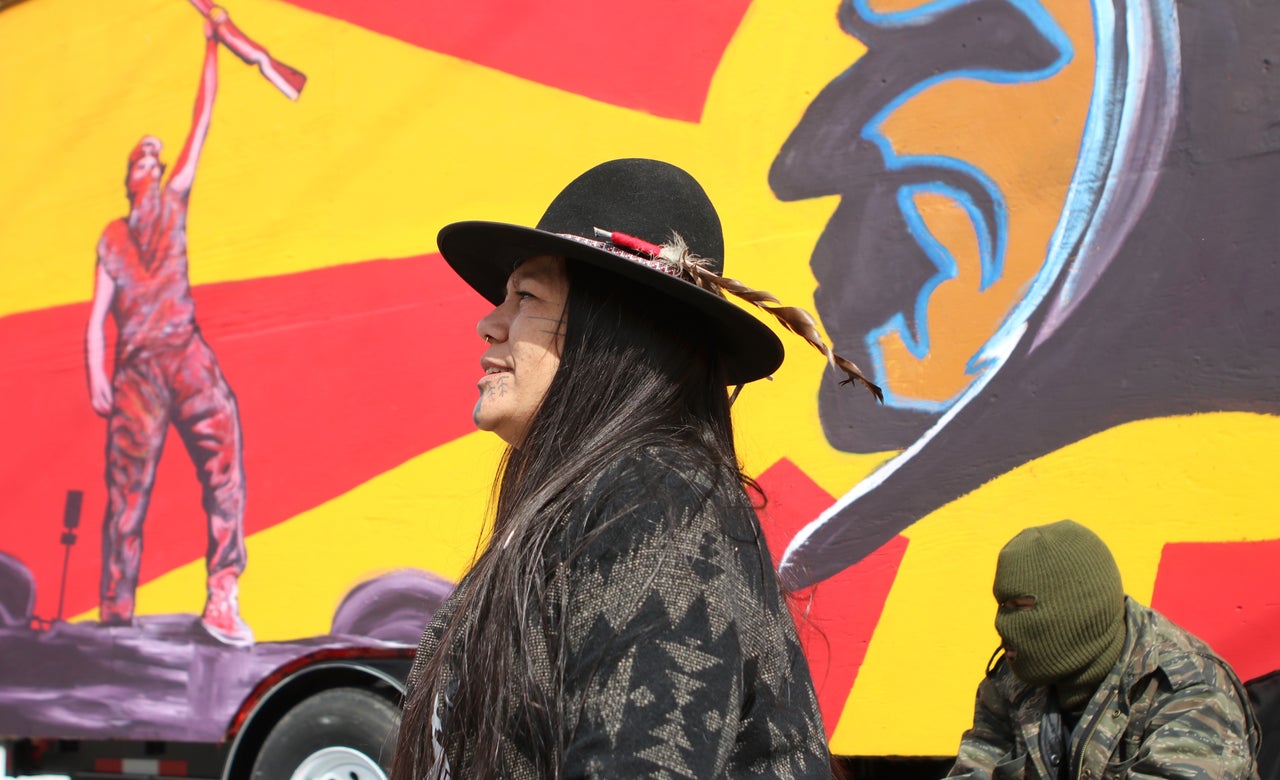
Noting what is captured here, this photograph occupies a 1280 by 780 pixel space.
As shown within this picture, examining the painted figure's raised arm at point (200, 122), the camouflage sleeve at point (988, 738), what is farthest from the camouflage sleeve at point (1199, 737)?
the painted figure's raised arm at point (200, 122)

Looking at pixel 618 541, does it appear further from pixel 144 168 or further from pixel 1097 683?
pixel 144 168

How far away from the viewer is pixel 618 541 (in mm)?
1210

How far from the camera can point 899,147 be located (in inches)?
140

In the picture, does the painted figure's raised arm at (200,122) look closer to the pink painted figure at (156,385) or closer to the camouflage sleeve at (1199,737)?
the pink painted figure at (156,385)

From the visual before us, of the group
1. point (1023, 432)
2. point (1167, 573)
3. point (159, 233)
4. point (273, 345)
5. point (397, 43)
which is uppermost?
point (397, 43)

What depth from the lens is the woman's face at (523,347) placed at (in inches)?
Result: 58.1

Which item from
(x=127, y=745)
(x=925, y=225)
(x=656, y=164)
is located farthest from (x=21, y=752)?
(x=656, y=164)

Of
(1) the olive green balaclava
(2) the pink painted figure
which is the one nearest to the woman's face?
(1) the olive green balaclava

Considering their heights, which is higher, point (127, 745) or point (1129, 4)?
point (1129, 4)

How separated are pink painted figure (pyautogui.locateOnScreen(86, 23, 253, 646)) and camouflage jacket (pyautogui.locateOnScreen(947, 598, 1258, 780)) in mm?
2823

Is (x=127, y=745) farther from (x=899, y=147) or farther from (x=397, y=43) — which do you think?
(x=899, y=147)

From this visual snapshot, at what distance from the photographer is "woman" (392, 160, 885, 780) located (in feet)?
3.76

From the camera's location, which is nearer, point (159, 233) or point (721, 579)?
point (721, 579)

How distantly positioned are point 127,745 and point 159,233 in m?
2.16
